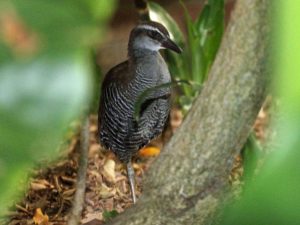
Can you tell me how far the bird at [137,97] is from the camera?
248cm

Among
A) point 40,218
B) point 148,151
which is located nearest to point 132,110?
point 40,218

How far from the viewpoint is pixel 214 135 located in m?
0.87

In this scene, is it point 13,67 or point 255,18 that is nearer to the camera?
point 13,67

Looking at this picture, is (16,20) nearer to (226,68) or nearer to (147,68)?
(226,68)

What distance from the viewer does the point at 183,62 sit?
3.12 metres

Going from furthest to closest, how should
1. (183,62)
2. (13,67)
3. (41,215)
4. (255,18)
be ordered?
(183,62) < (41,215) < (255,18) < (13,67)

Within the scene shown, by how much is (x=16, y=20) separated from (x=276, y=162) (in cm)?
11

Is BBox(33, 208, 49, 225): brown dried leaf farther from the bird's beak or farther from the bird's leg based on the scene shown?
the bird's beak

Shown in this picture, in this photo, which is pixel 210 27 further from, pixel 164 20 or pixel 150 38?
pixel 150 38

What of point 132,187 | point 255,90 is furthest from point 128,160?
point 255,90

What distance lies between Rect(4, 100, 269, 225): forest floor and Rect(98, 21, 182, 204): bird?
0.17 meters

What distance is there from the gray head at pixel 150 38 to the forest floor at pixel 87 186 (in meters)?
0.53

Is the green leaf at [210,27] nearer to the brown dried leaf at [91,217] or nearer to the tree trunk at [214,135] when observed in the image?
the brown dried leaf at [91,217]

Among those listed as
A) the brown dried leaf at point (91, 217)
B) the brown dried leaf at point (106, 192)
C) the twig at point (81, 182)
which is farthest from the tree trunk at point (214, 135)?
the brown dried leaf at point (106, 192)
